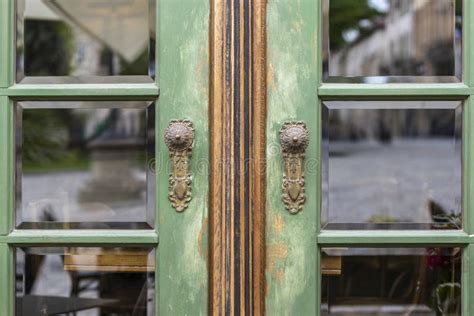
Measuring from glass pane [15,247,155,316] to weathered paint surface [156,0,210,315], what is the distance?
0.06 metres

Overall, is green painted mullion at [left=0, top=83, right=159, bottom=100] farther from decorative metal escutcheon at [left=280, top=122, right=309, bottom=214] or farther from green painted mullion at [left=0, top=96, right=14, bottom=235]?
decorative metal escutcheon at [left=280, top=122, right=309, bottom=214]

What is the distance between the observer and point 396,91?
1749 millimetres

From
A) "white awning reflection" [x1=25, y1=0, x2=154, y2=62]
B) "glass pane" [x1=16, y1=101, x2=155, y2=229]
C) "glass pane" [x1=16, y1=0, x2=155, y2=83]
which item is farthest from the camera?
"glass pane" [x1=16, y1=101, x2=155, y2=229]

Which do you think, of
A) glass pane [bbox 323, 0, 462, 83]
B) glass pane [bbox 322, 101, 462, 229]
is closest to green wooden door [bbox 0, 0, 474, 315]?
glass pane [bbox 322, 101, 462, 229]

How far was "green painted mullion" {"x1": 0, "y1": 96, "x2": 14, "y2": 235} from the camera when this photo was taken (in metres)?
1.75

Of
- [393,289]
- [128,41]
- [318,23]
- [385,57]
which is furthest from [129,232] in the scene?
[385,57]

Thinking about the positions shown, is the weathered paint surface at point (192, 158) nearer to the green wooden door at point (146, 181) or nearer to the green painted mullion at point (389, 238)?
the green wooden door at point (146, 181)

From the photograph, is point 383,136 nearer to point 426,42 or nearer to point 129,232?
point 426,42

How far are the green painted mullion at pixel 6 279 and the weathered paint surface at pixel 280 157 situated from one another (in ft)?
2.21

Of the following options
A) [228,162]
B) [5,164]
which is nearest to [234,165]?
[228,162]

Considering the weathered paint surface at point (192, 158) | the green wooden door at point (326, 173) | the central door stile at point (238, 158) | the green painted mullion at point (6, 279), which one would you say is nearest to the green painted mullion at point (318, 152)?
the green wooden door at point (326, 173)

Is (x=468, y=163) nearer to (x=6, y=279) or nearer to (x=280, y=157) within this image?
(x=280, y=157)

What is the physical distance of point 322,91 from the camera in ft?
5.70

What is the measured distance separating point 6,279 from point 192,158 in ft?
1.91
